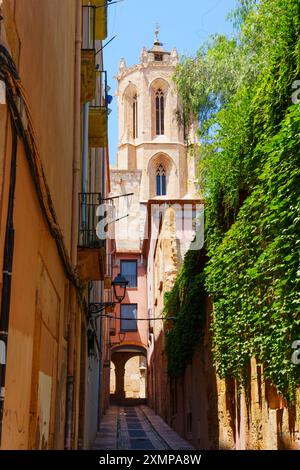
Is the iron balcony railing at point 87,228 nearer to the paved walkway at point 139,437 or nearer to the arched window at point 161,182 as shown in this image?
the paved walkway at point 139,437

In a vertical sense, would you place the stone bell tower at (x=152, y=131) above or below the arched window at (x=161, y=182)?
above

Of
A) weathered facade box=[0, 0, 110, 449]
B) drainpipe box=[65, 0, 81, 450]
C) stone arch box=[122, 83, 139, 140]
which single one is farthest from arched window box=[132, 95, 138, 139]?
drainpipe box=[65, 0, 81, 450]

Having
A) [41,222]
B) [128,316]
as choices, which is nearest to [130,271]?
[128,316]

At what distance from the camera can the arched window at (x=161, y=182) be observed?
67312 mm

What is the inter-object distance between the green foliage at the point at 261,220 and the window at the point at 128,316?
29942mm

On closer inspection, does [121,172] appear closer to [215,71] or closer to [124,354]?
[124,354]

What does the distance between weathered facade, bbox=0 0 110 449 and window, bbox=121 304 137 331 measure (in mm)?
31179

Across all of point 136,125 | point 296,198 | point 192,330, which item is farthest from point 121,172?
point 296,198

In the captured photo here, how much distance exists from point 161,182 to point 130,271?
87.6ft

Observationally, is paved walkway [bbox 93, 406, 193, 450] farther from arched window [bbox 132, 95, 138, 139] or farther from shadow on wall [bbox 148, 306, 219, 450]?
arched window [bbox 132, 95, 138, 139]

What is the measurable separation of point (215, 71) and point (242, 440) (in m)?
Answer: 11.5

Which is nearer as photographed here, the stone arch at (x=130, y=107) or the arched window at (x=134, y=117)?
the stone arch at (x=130, y=107)

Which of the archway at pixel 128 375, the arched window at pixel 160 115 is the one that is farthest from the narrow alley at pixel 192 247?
the arched window at pixel 160 115

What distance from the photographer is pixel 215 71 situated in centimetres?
1817
